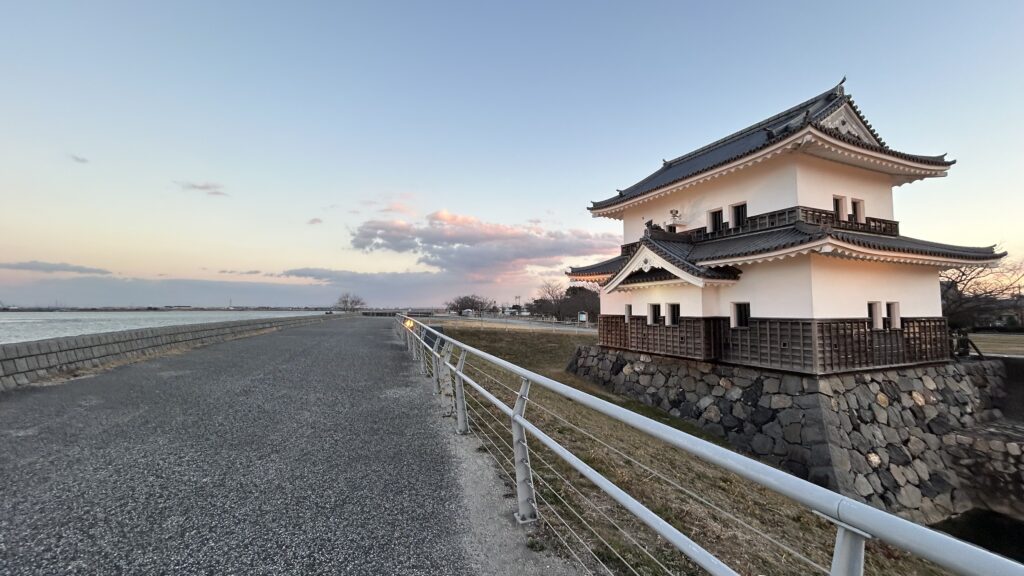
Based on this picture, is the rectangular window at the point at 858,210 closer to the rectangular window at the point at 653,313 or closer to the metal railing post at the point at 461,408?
the rectangular window at the point at 653,313

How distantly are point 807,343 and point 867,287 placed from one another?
2597 millimetres

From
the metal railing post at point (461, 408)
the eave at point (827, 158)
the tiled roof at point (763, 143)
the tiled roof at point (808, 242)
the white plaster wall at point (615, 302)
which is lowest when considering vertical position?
the metal railing post at point (461, 408)

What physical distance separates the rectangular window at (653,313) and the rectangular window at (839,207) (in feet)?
16.4

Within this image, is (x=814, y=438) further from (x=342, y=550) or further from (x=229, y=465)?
(x=229, y=465)

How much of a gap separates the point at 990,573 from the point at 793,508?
729cm

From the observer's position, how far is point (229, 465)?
4141mm

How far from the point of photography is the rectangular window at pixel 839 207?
10883 mm

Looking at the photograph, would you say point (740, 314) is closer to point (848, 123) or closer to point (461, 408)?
point (848, 123)

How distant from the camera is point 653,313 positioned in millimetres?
12805

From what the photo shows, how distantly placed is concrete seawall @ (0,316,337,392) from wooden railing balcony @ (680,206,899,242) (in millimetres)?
15267

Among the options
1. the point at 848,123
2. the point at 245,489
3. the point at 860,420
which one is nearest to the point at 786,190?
the point at 848,123

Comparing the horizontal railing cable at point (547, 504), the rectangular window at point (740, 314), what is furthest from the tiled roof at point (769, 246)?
the horizontal railing cable at point (547, 504)

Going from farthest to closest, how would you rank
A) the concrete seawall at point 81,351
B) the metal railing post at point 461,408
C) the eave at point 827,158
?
the eave at point 827,158 → the concrete seawall at point 81,351 → the metal railing post at point 461,408

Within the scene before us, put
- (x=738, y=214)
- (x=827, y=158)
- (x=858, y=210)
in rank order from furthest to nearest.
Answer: (x=738, y=214) → (x=858, y=210) → (x=827, y=158)
